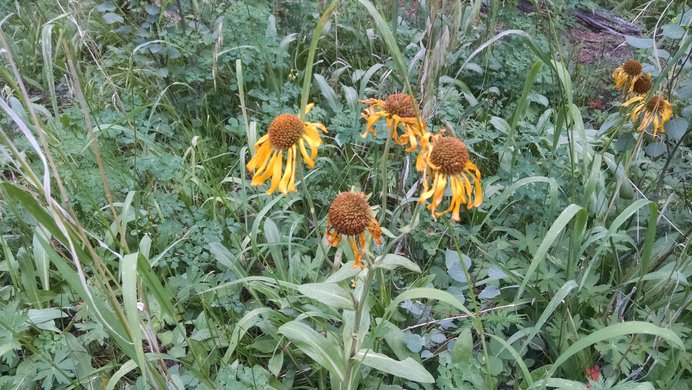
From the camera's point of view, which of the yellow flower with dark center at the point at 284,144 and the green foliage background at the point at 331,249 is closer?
the yellow flower with dark center at the point at 284,144

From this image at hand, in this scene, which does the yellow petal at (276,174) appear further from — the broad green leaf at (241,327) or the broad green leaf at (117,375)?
the broad green leaf at (117,375)

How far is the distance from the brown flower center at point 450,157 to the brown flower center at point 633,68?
1.14 meters

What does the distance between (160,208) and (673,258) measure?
6.07 ft

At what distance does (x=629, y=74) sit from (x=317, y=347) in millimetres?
1560

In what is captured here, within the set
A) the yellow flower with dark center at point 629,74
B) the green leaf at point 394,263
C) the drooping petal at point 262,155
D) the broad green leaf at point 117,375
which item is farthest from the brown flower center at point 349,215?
the yellow flower with dark center at point 629,74

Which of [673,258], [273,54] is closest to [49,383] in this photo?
[273,54]

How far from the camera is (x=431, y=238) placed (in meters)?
1.86

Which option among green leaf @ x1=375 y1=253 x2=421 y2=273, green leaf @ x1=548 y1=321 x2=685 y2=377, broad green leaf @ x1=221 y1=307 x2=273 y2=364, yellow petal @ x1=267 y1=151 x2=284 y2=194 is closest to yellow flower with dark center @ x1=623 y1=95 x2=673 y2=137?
green leaf @ x1=548 y1=321 x2=685 y2=377

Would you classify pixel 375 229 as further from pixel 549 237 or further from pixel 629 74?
pixel 629 74

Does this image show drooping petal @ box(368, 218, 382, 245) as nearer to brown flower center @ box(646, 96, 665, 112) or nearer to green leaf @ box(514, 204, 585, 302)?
green leaf @ box(514, 204, 585, 302)

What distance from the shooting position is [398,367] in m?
1.33

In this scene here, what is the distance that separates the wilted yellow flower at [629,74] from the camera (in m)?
1.92

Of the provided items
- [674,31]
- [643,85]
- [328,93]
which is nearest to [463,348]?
[674,31]

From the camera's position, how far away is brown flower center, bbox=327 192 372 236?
118 cm
